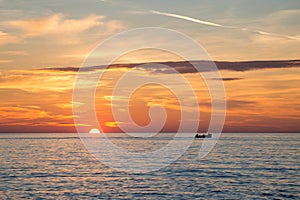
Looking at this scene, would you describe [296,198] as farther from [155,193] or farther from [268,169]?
[268,169]

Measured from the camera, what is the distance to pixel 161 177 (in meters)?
65.0

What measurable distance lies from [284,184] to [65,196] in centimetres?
2868

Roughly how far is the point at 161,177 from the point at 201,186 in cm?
1060

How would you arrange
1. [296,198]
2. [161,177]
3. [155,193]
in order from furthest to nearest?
[161,177], [155,193], [296,198]

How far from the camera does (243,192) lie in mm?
51250

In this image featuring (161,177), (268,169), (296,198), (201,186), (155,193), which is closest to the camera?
(296,198)

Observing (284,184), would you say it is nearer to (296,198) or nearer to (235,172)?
(296,198)

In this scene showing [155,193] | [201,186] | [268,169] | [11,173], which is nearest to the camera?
[155,193]

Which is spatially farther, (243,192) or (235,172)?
(235,172)

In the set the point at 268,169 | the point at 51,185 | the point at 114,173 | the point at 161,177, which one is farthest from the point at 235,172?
the point at 51,185

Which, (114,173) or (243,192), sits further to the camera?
(114,173)

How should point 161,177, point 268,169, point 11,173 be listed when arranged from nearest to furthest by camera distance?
1. point 161,177
2. point 11,173
3. point 268,169

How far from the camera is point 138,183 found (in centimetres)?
5875

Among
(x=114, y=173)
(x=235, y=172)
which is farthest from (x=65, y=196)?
(x=235, y=172)
